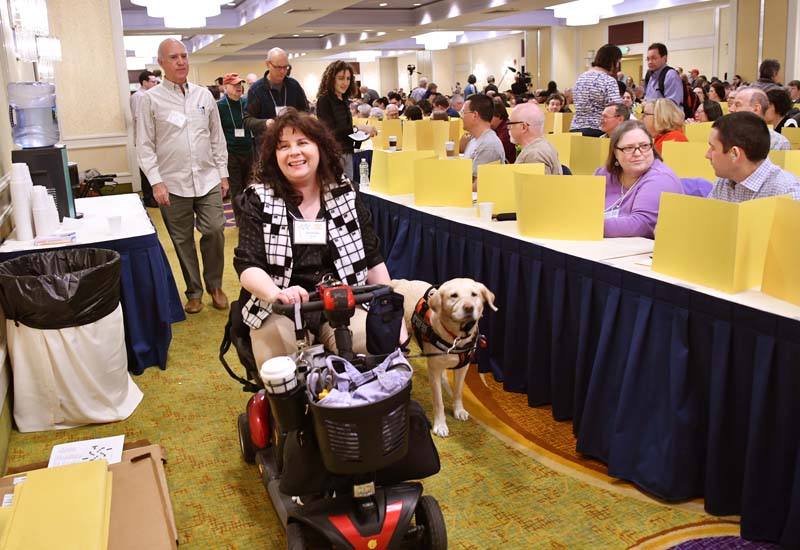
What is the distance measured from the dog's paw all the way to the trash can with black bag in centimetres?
136

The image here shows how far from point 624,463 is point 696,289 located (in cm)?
66

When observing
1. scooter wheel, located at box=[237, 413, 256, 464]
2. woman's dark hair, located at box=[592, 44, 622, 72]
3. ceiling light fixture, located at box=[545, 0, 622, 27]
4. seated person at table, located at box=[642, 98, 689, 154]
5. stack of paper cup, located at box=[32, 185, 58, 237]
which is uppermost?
ceiling light fixture, located at box=[545, 0, 622, 27]

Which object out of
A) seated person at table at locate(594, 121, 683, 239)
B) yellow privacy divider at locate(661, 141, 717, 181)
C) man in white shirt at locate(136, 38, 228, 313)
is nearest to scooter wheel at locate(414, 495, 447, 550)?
seated person at table at locate(594, 121, 683, 239)

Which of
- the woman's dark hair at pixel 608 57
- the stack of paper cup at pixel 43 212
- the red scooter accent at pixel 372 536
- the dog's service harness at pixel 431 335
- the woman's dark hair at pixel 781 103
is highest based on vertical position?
the woman's dark hair at pixel 608 57

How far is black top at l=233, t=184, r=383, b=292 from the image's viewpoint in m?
2.30

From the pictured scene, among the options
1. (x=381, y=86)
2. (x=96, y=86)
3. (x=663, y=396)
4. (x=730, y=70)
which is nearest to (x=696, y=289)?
(x=663, y=396)

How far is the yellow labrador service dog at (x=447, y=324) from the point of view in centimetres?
263

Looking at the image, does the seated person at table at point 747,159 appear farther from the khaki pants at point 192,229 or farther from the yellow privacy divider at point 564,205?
the khaki pants at point 192,229

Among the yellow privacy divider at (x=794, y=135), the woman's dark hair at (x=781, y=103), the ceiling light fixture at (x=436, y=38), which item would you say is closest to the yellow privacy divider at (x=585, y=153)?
the yellow privacy divider at (x=794, y=135)

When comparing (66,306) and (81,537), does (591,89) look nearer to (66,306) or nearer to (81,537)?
(66,306)

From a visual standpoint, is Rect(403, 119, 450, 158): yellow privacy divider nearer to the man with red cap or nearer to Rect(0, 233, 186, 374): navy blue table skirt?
the man with red cap

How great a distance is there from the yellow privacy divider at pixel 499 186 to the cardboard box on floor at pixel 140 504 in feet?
6.48

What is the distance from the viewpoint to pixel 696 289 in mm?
2234

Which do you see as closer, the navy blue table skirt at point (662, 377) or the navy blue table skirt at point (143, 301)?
the navy blue table skirt at point (662, 377)
